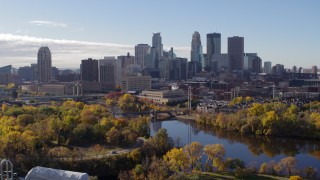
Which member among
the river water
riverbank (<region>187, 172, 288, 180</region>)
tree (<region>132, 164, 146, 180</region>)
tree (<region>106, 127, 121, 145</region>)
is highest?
tree (<region>106, 127, 121, 145</region>)

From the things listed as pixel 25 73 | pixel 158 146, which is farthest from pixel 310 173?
pixel 25 73

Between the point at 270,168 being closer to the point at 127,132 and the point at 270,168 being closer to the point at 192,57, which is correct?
the point at 127,132

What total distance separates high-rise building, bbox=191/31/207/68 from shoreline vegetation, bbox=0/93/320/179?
73.6m

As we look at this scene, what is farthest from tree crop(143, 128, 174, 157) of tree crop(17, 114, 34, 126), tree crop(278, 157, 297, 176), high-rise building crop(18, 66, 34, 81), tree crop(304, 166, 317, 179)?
high-rise building crop(18, 66, 34, 81)

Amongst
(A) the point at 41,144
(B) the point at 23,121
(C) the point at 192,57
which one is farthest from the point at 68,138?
(C) the point at 192,57

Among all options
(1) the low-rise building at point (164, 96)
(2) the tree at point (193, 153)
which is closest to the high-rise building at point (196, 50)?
(1) the low-rise building at point (164, 96)

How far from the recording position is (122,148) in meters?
16.7

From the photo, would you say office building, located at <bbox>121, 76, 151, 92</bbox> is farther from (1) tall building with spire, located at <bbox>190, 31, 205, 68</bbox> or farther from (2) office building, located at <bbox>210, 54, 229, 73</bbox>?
(1) tall building with spire, located at <bbox>190, 31, 205, 68</bbox>

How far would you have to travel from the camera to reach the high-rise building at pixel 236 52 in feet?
281

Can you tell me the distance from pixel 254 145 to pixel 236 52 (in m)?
68.0

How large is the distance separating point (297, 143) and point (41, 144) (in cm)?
1185

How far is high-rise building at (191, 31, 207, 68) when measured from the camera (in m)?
97.2

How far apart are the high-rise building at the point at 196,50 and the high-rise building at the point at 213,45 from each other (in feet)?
9.99

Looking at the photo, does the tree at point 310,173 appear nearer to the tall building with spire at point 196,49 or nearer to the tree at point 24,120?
the tree at point 24,120
